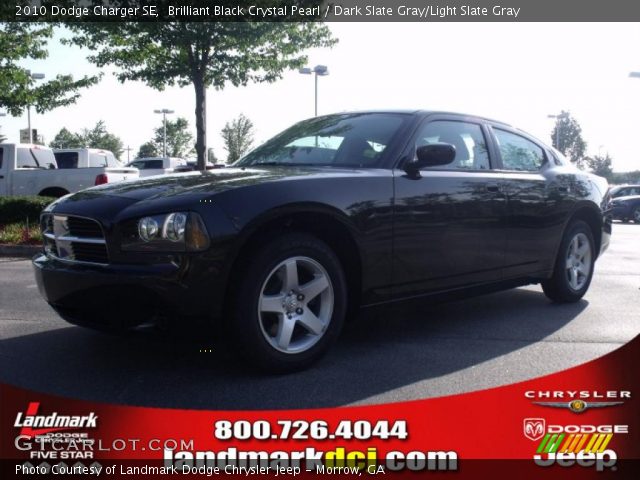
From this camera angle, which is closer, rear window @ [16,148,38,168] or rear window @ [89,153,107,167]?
rear window @ [16,148,38,168]

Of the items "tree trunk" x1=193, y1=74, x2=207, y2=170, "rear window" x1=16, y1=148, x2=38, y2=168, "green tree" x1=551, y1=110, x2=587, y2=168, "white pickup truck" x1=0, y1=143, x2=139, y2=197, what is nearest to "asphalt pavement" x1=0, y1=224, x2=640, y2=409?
"tree trunk" x1=193, y1=74, x2=207, y2=170

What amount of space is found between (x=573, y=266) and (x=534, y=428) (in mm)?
3420

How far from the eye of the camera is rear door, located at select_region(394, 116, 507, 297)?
3916 mm

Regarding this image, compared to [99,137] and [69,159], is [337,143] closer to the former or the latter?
[69,159]

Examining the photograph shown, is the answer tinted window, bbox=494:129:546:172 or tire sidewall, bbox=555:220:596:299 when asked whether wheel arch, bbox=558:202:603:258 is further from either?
tinted window, bbox=494:129:546:172

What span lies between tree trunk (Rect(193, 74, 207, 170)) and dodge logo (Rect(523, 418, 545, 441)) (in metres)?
10.3

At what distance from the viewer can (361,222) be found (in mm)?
3654

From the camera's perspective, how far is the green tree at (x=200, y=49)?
1161 cm

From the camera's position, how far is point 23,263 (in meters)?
8.47

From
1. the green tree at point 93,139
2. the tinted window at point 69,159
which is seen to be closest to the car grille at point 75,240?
the tinted window at point 69,159

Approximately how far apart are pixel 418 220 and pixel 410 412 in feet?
5.09

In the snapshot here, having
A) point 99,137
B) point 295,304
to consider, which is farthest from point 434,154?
point 99,137

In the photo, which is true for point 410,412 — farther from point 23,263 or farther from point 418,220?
point 23,263

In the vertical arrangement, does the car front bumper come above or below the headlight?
below
